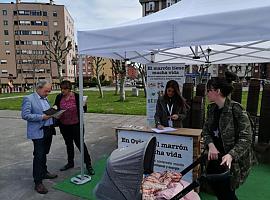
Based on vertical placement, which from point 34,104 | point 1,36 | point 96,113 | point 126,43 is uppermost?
point 1,36

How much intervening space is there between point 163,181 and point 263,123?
4.14 meters

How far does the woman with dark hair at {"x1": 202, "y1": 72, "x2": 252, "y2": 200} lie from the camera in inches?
96.7

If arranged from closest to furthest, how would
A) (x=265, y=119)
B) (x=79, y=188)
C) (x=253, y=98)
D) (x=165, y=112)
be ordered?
(x=79, y=188), (x=165, y=112), (x=265, y=119), (x=253, y=98)

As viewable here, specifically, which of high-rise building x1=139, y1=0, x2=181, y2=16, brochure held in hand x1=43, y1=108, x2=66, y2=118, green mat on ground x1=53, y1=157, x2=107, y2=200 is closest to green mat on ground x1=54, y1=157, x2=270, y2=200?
green mat on ground x1=53, y1=157, x2=107, y2=200

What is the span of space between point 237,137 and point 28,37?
7572 cm

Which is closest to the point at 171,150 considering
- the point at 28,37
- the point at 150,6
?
the point at 150,6

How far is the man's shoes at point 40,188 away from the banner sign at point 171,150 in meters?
1.60

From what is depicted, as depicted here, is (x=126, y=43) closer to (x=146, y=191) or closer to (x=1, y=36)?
(x=146, y=191)

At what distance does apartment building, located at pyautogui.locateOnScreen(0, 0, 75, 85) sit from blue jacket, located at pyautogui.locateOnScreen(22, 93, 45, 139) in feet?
210

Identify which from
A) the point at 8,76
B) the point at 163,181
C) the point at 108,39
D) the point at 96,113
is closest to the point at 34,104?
the point at 108,39

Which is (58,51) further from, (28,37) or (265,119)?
(28,37)

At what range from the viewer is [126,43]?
367 cm

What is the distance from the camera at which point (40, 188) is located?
4266 mm

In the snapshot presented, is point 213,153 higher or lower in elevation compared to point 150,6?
lower
